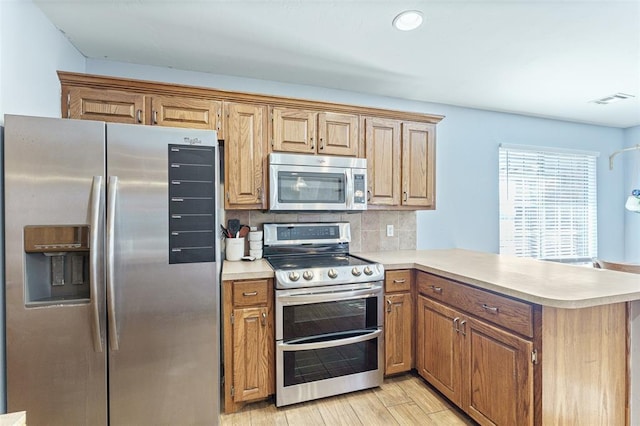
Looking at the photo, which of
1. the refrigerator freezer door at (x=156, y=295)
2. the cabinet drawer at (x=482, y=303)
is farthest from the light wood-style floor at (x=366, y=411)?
the cabinet drawer at (x=482, y=303)

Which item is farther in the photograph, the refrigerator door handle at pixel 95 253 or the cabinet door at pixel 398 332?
the cabinet door at pixel 398 332

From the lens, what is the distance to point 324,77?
8.79ft

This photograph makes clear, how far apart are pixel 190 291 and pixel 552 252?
421cm

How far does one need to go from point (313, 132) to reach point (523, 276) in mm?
1777

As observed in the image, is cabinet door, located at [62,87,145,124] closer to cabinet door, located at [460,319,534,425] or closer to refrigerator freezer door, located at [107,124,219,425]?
refrigerator freezer door, located at [107,124,219,425]

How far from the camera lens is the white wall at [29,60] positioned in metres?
1.51

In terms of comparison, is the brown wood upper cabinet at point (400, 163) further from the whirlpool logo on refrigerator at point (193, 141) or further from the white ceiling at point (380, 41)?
the whirlpool logo on refrigerator at point (193, 141)

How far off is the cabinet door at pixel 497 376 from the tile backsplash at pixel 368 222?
4.06ft

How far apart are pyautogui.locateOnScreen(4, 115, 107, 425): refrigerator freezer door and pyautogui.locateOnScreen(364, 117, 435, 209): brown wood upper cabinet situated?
1.96 meters

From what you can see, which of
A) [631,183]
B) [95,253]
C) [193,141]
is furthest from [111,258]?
[631,183]

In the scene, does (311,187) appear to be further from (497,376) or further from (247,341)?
(497,376)

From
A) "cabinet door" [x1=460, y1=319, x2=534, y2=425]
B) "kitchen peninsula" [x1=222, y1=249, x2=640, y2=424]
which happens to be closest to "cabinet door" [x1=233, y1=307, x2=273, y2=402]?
"kitchen peninsula" [x1=222, y1=249, x2=640, y2=424]

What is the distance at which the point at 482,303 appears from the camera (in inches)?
69.6

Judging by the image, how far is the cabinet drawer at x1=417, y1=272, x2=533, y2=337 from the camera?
1.52 meters
